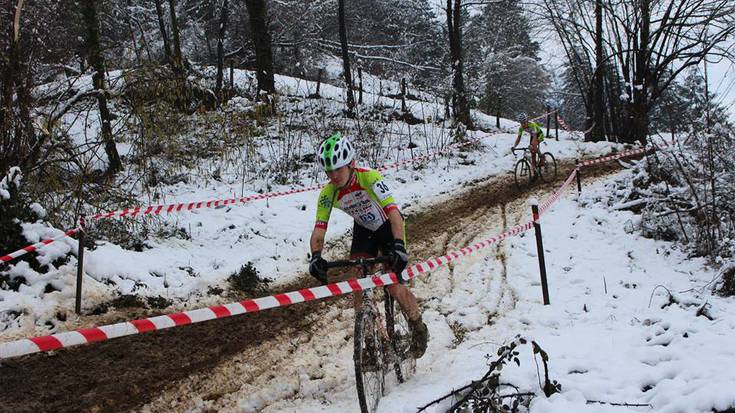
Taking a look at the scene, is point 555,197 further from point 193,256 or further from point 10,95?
point 10,95

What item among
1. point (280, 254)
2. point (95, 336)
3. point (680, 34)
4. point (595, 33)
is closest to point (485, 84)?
point (595, 33)

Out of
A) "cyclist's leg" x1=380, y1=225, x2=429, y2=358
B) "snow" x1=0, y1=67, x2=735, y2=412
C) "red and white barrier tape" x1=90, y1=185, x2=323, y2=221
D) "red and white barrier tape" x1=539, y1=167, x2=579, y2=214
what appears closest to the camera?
"snow" x1=0, y1=67, x2=735, y2=412

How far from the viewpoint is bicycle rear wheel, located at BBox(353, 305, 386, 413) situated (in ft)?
12.8

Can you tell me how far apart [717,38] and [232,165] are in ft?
47.5

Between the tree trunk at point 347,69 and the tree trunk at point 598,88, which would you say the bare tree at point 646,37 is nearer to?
the tree trunk at point 598,88

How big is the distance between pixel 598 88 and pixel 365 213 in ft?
63.8

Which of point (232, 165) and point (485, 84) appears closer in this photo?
point (232, 165)

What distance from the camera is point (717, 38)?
14.9m

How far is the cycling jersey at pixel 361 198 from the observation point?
467 cm

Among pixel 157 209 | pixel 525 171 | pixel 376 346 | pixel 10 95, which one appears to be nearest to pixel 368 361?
pixel 376 346

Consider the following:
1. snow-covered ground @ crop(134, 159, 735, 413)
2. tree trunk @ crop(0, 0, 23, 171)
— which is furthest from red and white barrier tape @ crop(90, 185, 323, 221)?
snow-covered ground @ crop(134, 159, 735, 413)

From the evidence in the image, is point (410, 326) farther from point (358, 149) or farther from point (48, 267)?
point (358, 149)

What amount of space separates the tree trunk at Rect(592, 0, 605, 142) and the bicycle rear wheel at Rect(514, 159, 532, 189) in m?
7.93

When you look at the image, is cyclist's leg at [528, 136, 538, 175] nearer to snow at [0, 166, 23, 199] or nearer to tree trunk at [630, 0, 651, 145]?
tree trunk at [630, 0, 651, 145]
